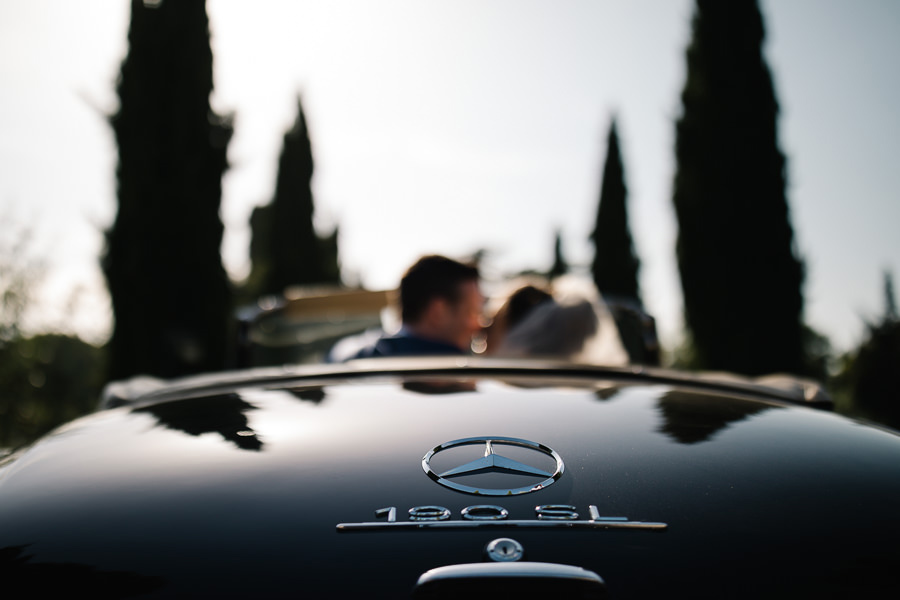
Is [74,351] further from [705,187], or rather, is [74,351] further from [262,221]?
[262,221]

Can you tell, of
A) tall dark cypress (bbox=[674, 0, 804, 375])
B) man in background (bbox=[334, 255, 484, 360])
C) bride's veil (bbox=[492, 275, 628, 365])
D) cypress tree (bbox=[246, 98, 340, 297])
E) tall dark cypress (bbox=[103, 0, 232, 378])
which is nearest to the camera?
bride's veil (bbox=[492, 275, 628, 365])

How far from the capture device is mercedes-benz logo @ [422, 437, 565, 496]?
96cm

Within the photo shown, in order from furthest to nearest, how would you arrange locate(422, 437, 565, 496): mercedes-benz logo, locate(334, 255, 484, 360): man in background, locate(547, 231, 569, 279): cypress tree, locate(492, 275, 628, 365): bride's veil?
locate(547, 231, 569, 279): cypress tree < locate(334, 255, 484, 360): man in background < locate(492, 275, 628, 365): bride's veil < locate(422, 437, 565, 496): mercedes-benz logo

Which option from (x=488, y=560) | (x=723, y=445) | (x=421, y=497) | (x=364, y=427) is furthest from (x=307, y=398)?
(x=723, y=445)

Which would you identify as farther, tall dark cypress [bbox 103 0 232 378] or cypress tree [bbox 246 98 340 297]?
cypress tree [bbox 246 98 340 297]

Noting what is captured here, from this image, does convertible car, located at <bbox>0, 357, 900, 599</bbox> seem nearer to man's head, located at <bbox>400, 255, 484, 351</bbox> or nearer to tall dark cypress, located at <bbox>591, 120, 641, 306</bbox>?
man's head, located at <bbox>400, 255, 484, 351</bbox>

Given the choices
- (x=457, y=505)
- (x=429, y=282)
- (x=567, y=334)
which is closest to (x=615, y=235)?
(x=429, y=282)

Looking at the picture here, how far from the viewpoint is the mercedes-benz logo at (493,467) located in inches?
37.6

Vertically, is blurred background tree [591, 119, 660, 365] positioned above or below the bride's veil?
above

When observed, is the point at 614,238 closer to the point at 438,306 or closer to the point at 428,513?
the point at 438,306

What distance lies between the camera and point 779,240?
49.1ft

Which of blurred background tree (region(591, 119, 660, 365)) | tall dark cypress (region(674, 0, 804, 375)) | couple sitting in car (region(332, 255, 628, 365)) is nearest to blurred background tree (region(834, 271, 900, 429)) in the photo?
tall dark cypress (region(674, 0, 804, 375))

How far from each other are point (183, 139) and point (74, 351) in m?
4.67

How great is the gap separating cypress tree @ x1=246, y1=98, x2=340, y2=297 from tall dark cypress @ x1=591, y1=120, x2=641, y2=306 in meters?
10.8
